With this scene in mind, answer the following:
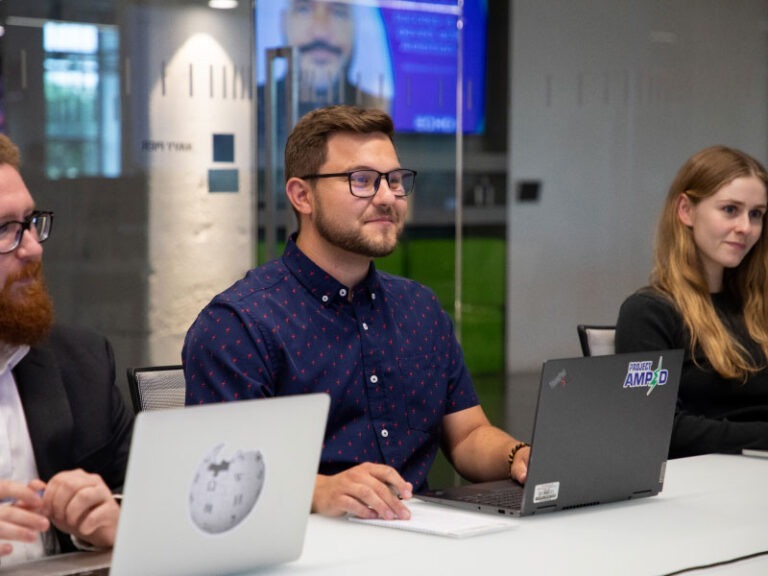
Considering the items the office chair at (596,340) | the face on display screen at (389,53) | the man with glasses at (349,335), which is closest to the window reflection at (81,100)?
the face on display screen at (389,53)

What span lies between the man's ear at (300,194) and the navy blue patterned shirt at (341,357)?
0.08 metres

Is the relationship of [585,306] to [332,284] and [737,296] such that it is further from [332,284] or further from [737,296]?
[332,284]

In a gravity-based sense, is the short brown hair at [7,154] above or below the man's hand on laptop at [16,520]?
above

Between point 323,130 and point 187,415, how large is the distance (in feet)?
4.03

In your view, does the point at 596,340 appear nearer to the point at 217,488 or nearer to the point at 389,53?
the point at 217,488

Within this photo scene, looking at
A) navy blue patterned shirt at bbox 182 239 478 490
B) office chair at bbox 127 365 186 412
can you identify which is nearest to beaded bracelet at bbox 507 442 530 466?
navy blue patterned shirt at bbox 182 239 478 490

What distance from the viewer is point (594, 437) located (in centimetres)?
216

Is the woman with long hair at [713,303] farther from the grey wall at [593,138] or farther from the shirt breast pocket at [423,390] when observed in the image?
the grey wall at [593,138]

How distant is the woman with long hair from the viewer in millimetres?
3227

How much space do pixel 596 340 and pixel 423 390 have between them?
789 mm

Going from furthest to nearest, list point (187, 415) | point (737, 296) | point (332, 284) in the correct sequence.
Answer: point (737, 296)
point (332, 284)
point (187, 415)

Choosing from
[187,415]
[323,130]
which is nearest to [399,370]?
[323,130]

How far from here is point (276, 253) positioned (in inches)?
183

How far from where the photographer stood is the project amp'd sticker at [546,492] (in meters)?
2.14
